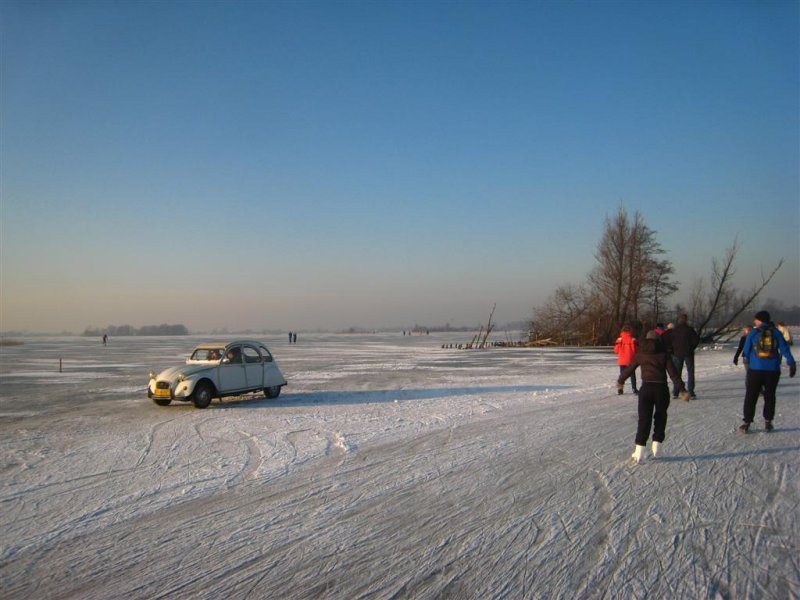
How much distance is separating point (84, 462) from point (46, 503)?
82.7 inches

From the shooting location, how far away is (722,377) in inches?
794

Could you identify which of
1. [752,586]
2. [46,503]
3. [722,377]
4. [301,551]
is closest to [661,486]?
[752,586]

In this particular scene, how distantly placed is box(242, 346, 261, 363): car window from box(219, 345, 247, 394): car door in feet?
0.52

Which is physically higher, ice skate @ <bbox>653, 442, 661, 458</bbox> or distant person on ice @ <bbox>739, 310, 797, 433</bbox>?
distant person on ice @ <bbox>739, 310, 797, 433</bbox>

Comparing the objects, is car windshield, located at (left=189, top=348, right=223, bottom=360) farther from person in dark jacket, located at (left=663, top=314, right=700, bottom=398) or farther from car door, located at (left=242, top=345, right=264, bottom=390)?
person in dark jacket, located at (left=663, top=314, right=700, bottom=398)

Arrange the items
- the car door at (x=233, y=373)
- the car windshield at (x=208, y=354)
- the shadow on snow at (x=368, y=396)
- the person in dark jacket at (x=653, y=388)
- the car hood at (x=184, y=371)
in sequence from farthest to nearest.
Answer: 1. the car windshield at (x=208, y=354)
2. the shadow on snow at (x=368, y=396)
3. the car door at (x=233, y=373)
4. the car hood at (x=184, y=371)
5. the person in dark jacket at (x=653, y=388)

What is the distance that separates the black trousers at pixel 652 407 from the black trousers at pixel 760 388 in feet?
9.10

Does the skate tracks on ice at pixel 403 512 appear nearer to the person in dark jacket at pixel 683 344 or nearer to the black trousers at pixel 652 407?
the black trousers at pixel 652 407

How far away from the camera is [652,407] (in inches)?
290

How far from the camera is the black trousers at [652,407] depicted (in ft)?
23.7

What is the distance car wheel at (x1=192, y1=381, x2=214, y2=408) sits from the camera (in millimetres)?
13844

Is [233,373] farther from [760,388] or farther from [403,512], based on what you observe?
[760,388]

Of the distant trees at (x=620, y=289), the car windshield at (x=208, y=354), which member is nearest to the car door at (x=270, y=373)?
the car windshield at (x=208, y=354)

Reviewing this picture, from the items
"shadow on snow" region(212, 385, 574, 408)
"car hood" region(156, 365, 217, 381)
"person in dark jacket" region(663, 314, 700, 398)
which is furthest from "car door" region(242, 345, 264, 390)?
"person in dark jacket" region(663, 314, 700, 398)
